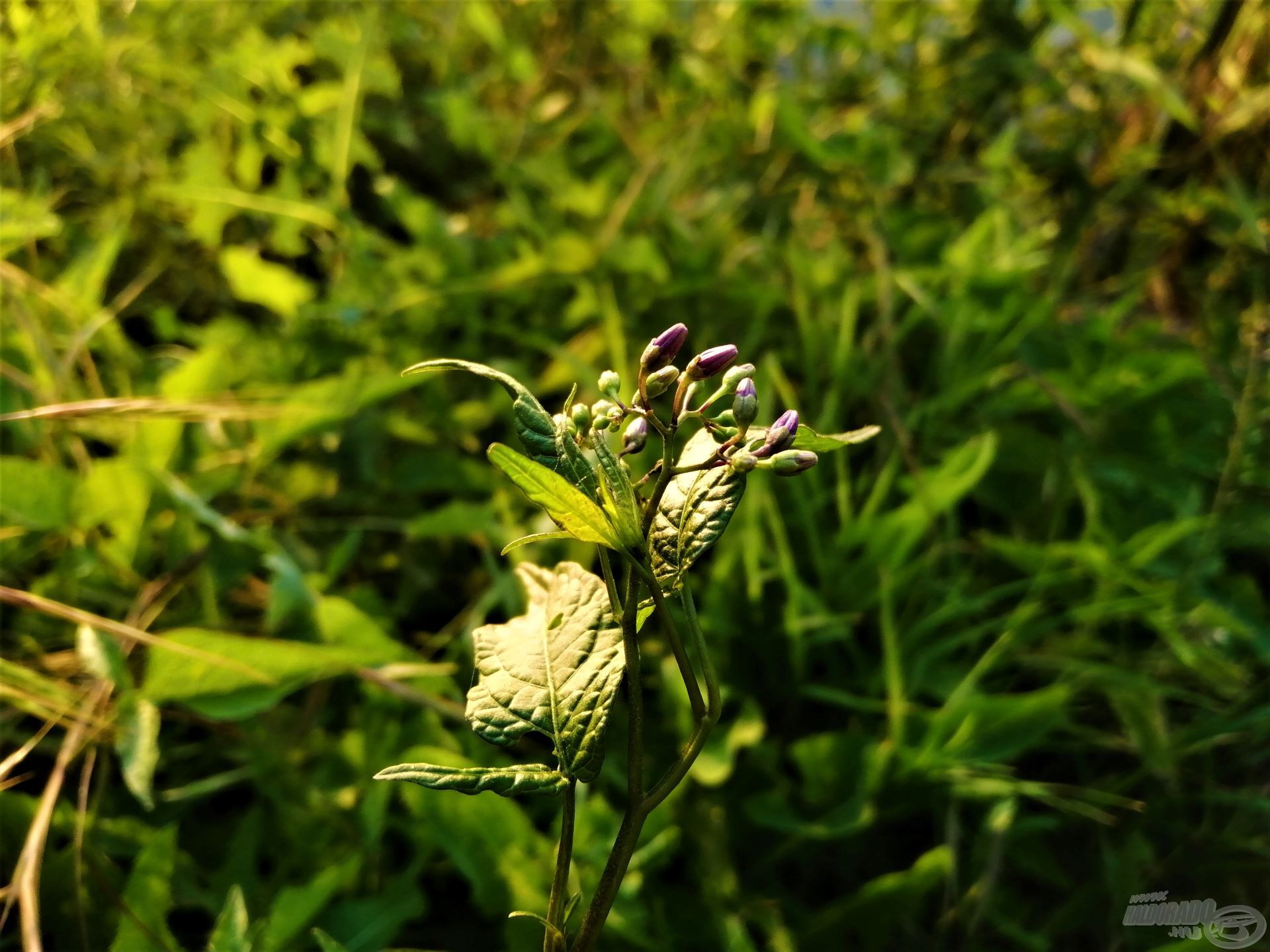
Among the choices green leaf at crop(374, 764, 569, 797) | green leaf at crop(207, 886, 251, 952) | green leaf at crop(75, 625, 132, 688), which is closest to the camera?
green leaf at crop(374, 764, 569, 797)

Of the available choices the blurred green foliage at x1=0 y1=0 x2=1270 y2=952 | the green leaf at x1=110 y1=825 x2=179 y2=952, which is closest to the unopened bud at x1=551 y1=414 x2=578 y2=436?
the blurred green foliage at x1=0 y1=0 x2=1270 y2=952

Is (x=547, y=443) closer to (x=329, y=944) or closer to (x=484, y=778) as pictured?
(x=484, y=778)

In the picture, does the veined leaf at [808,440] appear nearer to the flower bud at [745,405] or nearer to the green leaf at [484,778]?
the flower bud at [745,405]

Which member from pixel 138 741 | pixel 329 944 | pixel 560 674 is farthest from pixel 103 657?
pixel 560 674

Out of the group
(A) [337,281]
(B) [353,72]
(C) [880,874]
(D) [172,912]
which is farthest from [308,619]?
(B) [353,72]

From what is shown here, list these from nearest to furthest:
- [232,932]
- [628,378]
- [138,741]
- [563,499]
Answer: [563,499] → [232,932] → [138,741] → [628,378]

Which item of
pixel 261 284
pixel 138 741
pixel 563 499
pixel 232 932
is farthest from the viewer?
pixel 261 284

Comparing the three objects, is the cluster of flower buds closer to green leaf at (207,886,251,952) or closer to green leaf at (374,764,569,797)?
green leaf at (374,764,569,797)
